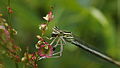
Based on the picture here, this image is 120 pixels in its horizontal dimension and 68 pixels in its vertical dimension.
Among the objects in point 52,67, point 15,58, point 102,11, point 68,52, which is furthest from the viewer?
point 102,11

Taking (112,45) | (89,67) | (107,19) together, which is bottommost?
(89,67)

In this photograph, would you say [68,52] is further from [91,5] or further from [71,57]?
[91,5]

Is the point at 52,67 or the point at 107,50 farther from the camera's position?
the point at 107,50

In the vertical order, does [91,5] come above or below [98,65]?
above

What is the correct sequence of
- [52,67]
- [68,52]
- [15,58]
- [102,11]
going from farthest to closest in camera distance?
[102,11], [68,52], [52,67], [15,58]

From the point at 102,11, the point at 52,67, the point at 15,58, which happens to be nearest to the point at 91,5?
the point at 102,11

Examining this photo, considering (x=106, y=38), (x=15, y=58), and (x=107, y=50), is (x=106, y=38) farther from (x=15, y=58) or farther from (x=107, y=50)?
(x=15, y=58)

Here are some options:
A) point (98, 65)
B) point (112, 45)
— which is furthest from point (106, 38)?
point (98, 65)
